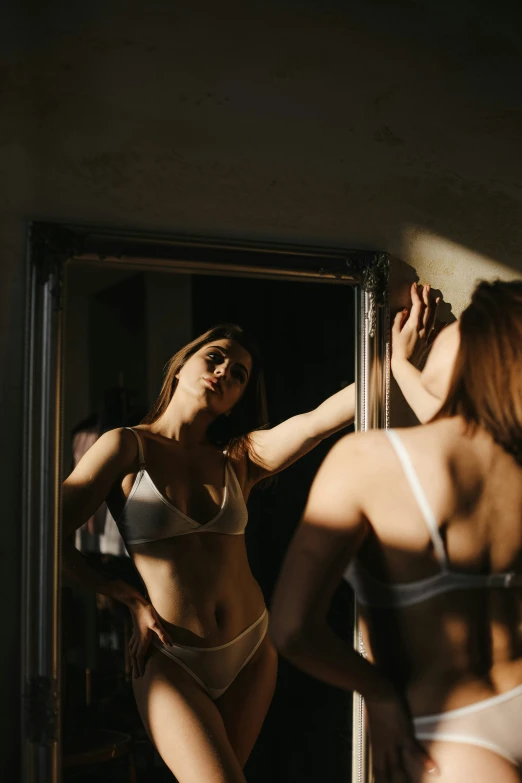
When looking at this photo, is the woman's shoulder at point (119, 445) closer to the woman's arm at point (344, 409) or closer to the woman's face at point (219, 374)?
the woman's face at point (219, 374)

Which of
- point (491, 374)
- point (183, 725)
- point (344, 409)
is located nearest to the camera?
point (491, 374)

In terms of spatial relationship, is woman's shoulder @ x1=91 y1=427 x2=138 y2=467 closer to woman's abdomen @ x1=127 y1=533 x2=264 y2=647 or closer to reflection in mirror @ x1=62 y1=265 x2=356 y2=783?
A: reflection in mirror @ x1=62 y1=265 x2=356 y2=783

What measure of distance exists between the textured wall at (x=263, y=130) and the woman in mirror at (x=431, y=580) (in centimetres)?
72

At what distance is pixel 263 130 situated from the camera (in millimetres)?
2176

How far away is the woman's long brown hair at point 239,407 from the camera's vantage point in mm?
2045

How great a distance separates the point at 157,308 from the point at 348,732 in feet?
3.82

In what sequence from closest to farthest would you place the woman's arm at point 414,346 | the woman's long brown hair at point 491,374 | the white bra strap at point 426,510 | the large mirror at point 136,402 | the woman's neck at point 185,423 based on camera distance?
the white bra strap at point 426,510
the woman's long brown hair at point 491,374
the large mirror at point 136,402
the woman's neck at point 185,423
the woman's arm at point 414,346

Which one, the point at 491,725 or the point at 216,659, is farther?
the point at 216,659

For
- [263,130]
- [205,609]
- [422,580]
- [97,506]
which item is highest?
[263,130]

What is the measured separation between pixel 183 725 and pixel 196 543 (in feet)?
1.31

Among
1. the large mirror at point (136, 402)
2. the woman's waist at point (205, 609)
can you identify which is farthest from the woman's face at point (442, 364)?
the woman's waist at point (205, 609)

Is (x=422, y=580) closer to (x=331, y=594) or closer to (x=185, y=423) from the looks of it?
(x=331, y=594)

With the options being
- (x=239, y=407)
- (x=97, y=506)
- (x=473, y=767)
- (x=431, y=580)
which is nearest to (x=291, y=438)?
(x=239, y=407)

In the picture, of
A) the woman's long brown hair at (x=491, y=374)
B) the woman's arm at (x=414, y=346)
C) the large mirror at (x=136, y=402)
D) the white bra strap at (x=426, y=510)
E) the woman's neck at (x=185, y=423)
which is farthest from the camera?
the woman's arm at (x=414, y=346)
